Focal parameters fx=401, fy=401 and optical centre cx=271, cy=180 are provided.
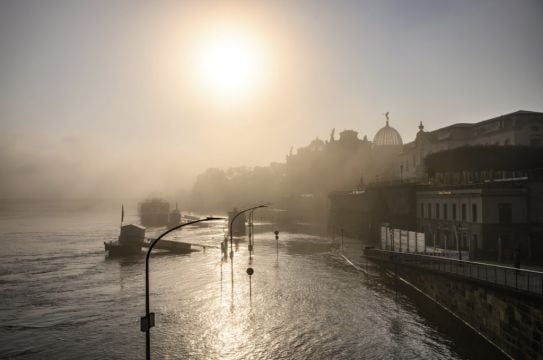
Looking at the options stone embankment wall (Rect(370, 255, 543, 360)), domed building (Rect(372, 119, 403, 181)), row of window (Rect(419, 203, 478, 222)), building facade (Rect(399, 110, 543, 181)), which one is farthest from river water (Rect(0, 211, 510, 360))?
domed building (Rect(372, 119, 403, 181))

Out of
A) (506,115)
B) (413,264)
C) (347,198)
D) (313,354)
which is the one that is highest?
(506,115)

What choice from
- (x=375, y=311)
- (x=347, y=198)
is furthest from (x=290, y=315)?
(x=347, y=198)

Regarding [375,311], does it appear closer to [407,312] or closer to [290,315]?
[407,312]

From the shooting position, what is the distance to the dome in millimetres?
160125

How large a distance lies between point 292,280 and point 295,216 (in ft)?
369

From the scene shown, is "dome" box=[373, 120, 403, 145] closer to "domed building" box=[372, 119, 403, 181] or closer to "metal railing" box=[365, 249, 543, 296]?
"domed building" box=[372, 119, 403, 181]

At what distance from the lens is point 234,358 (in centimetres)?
2795

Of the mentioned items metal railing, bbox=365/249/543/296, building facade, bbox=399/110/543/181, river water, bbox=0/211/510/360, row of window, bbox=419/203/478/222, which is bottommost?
river water, bbox=0/211/510/360

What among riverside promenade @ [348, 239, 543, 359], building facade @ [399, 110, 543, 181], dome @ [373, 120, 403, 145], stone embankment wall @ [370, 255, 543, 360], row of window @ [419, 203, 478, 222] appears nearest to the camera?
stone embankment wall @ [370, 255, 543, 360]

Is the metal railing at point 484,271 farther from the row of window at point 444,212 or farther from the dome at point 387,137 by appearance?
the dome at point 387,137

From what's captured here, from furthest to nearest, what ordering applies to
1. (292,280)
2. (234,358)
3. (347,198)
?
1. (347,198)
2. (292,280)
3. (234,358)

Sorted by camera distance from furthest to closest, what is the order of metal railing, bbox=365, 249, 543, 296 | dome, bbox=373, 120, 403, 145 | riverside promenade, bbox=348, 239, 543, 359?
dome, bbox=373, 120, 403, 145, metal railing, bbox=365, 249, 543, 296, riverside promenade, bbox=348, 239, 543, 359

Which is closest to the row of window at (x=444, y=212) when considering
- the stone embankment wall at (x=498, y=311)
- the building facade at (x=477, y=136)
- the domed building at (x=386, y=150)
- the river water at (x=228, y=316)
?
the building facade at (x=477, y=136)

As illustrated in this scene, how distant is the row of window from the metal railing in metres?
9.75
